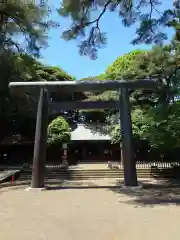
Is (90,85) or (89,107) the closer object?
(90,85)

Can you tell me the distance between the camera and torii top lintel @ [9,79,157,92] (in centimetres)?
1681

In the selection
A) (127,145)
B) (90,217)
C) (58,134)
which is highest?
(58,134)

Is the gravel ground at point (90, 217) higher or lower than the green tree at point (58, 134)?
lower

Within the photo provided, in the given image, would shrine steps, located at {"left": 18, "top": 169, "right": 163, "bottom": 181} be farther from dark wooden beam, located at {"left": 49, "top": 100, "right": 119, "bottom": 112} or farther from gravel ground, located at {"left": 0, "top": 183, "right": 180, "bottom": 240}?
gravel ground, located at {"left": 0, "top": 183, "right": 180, "bottom": 240}

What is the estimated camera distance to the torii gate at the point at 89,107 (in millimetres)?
15867

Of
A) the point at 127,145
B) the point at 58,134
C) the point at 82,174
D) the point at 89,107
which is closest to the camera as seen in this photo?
the point at 127,145

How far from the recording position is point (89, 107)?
17797 mm

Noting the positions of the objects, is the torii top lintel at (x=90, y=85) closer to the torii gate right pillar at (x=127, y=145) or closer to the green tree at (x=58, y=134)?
the torii gate right pillar at (x=127, y=145)

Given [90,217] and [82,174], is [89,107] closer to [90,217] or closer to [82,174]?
[82,174]

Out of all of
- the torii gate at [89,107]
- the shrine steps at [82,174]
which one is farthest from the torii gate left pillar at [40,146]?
the shrine steps at [82,174]

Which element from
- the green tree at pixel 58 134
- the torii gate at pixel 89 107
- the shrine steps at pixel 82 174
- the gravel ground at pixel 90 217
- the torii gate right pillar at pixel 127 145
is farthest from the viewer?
the green tree at pixel 58 134

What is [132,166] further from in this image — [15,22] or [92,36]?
[15,22]

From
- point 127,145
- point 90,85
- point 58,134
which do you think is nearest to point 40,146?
point 90,85

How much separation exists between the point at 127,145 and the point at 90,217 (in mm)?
7619
